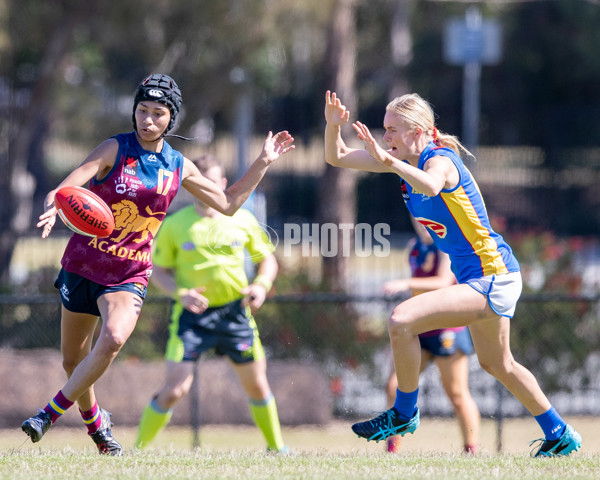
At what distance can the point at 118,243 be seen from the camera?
234 inches

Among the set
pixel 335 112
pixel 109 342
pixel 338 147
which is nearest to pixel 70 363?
pixel 109 342

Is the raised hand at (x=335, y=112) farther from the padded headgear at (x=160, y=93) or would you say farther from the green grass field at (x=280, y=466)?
the green grass field at (x=280, y=466)

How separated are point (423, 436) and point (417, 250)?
2.95 m

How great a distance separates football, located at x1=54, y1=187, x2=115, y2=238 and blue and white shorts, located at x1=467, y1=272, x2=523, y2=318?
2.15m

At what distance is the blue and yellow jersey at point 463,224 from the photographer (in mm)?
5848

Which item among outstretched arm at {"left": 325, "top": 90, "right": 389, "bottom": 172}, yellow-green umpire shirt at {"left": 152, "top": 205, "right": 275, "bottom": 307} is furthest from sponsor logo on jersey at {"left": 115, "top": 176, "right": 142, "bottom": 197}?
yellow-green umpire shirt at {"left": 152, "top": 205, "right": 275, "bottom": 307}

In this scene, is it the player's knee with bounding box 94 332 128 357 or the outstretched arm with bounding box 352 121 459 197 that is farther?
the player's knee with bounding box 94 332 128 357

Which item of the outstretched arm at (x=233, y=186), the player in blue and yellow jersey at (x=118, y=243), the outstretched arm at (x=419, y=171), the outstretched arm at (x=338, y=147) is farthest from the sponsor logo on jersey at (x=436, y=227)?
the player in blue and yellow jersey at (x=118, y=243)

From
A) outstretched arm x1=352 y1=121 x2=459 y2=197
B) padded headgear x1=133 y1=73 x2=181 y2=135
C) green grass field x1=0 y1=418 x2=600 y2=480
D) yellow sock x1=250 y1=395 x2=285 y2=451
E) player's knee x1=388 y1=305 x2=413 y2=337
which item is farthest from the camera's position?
yellow sock x1=250 y1=395 x2=285 y2=451

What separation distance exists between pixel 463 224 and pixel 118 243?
6.72 feet

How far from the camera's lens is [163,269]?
7.86 metres

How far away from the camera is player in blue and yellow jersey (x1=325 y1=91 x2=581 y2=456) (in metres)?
5.70

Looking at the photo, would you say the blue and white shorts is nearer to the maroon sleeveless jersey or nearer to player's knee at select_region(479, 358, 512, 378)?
player's knee at select_region(479, 358, 512, 378)

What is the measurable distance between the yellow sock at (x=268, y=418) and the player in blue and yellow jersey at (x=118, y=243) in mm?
1952
